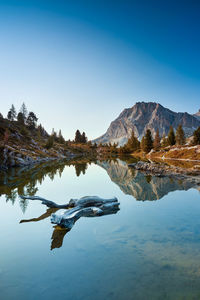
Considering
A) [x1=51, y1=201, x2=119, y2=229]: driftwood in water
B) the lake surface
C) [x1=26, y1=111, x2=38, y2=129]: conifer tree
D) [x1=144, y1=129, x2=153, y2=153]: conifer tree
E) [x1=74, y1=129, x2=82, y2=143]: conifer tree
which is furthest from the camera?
[x1=74, y1=129, x2=82, y2=143]: conifer tree

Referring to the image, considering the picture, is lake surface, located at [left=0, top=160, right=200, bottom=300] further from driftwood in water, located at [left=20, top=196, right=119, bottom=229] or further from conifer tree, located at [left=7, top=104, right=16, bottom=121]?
conifer tree, located at [left=7, top=104, right=16, bottom=121]

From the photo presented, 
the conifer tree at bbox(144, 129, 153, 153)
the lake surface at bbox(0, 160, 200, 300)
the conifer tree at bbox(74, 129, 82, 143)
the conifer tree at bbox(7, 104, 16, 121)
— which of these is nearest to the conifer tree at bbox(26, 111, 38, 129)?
the conifer tree at bbox(7, 104, 16, 121)

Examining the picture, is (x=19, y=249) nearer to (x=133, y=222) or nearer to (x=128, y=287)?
(x=128, y=287)

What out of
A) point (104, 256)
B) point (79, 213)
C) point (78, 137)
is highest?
point (78, 137)

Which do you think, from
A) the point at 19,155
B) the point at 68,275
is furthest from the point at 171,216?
the point at 19,155

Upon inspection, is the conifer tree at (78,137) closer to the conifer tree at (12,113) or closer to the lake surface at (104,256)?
the conifer tree at (12,113)

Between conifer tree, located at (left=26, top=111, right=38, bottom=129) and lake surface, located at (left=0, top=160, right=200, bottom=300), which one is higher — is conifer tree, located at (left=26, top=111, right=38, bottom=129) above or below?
above

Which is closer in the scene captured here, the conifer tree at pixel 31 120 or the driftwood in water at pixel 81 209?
the driftwood in water at pixel 81 209

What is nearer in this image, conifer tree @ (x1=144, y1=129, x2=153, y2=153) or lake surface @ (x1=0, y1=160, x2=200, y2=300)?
lake surface @ (x1=0, y1=160, x2=200, y2=300)

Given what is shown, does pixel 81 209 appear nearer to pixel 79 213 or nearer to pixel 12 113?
pixel 79 213

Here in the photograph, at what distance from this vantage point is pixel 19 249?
7.81m

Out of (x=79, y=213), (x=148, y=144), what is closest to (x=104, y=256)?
(x=79, y=213)

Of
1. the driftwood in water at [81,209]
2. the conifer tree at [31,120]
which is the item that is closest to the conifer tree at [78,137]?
the conifer tree at [31,120]

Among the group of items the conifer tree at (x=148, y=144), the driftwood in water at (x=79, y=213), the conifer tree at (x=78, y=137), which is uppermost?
the conifer tree at (x=78, y=137)
